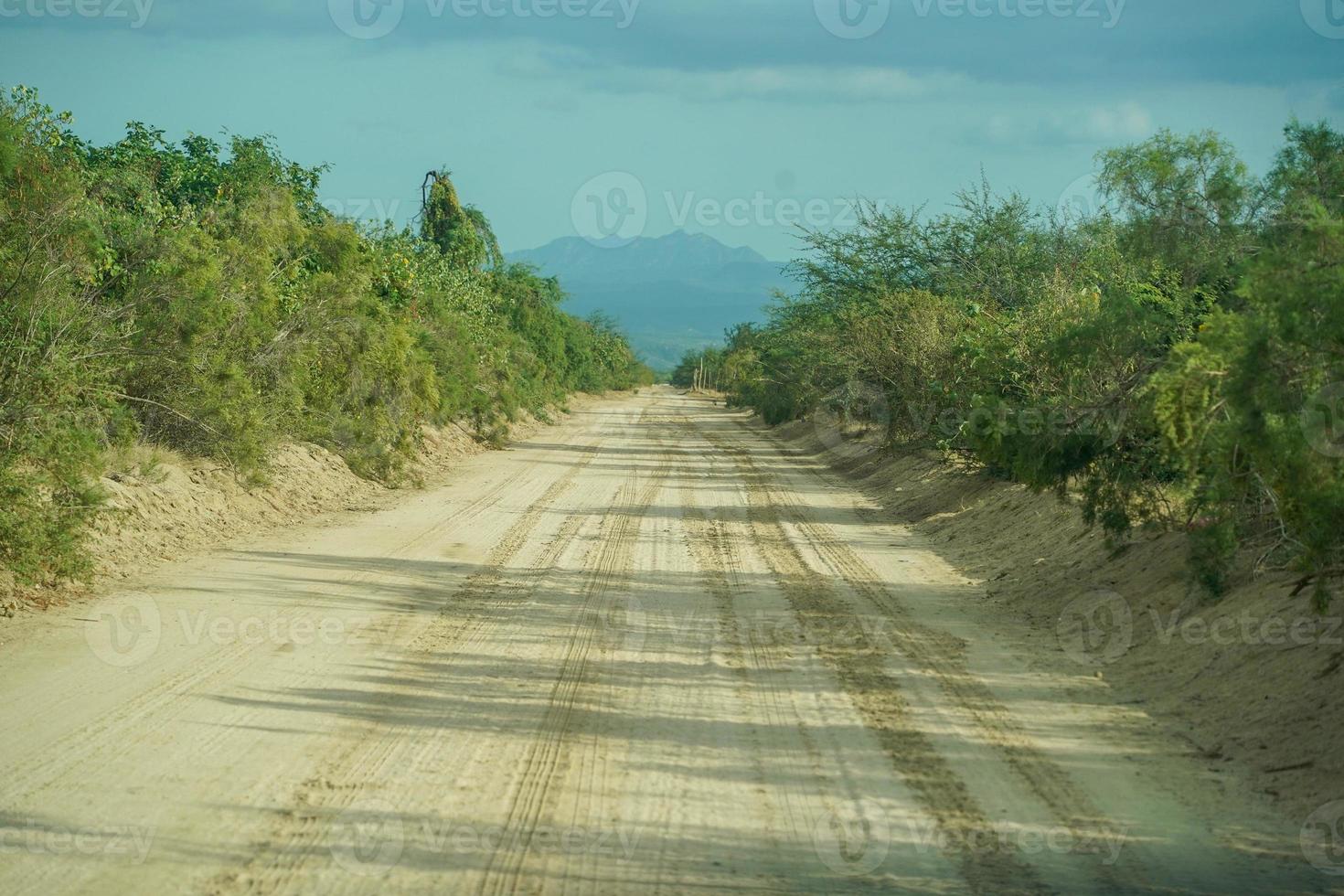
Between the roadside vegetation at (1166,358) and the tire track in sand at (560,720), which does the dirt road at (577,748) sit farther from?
the roadside vegetation at (1166,358)

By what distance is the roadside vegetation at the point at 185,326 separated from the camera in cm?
1066

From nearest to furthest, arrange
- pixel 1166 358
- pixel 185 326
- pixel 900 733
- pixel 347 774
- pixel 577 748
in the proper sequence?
1. pixel 347 774
2. pixel 577 748
3. pixel 900 733
4. pixel 1166 358
5. pixel 185 326

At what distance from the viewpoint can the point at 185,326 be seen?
14766mm

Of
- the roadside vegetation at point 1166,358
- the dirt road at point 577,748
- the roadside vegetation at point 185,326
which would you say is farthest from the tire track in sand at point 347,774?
the roadside vegetation at point 1166,358

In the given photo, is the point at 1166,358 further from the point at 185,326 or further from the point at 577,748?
the point at 185,326

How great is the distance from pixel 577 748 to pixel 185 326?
1011cm

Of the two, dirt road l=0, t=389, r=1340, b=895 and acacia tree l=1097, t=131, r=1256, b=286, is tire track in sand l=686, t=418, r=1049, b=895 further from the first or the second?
acacia tree l=1097, t=131, r=1256, b=286

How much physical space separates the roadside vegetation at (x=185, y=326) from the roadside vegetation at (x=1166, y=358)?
907cm

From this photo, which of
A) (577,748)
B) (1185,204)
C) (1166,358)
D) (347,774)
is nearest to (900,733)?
(577,748)

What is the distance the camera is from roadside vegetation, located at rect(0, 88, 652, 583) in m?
10.7

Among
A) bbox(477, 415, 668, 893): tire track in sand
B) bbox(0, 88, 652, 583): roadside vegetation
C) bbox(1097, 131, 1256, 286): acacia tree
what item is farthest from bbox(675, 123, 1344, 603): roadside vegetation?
bbox(0, 88, 652, 583): roadside vegetation

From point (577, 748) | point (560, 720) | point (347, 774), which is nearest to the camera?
point (347, 774)

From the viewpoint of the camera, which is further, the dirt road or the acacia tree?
the acacia tree

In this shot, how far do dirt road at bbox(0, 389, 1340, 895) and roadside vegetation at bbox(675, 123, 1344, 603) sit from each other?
1.71 m
